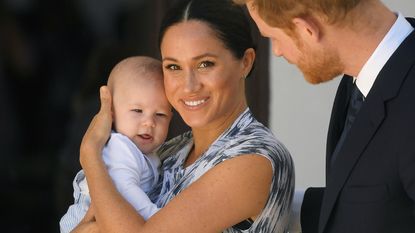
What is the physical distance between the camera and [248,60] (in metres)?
2.94

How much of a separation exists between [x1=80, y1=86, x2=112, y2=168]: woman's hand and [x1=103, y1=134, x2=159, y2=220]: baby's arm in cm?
3

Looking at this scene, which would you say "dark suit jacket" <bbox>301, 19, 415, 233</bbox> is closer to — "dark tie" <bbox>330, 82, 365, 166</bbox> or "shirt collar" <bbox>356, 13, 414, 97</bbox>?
"shirt collar" <bbox>356, 13, 414, 97</bbox>

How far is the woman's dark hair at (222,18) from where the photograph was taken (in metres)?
2.85

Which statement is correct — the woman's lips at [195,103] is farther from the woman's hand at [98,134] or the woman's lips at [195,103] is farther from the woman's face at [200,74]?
the woman's hand at [98,134]

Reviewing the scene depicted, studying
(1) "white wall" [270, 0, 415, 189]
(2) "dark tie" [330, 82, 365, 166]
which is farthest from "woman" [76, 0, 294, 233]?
(1) "white wall" [270, 0, 415, 189]

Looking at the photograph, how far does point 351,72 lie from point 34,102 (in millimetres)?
3245

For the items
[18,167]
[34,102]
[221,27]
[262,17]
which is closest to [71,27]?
[34,102]

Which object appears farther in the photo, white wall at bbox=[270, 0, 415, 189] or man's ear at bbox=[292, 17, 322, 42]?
white wall at bbox=[270, 0, 415, 189]

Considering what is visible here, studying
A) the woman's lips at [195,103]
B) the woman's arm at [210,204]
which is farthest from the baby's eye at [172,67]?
the woman's arm at [210,204]

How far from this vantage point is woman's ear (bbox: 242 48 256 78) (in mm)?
2920

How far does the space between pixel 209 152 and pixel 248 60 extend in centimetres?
32

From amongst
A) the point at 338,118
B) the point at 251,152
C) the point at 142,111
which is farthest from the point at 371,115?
the point at 142,111

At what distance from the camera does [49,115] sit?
17.3 feet

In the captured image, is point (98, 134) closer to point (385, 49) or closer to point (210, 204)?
point (210, 204)
